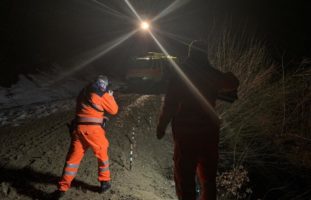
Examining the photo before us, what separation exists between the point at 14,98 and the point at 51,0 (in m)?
11.1

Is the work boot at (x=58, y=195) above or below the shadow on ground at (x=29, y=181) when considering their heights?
below

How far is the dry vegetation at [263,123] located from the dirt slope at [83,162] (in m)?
1.99

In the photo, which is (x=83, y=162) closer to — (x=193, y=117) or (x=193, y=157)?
(x=193, y=157)

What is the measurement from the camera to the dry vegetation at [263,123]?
8.24m

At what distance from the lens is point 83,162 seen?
5.99m

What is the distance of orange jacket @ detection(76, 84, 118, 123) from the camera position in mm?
4344

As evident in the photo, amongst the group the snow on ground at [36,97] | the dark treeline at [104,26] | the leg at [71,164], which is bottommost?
the leg at [71,164]

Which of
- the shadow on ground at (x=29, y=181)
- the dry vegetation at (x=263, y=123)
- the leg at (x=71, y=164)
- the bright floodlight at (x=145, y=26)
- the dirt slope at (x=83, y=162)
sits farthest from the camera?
the bright floodlight at (x=145, y=26)

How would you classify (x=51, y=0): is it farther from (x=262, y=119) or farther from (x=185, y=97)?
(x=185, y=97)

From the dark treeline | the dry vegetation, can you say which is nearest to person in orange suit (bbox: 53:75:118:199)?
the dry vegetation

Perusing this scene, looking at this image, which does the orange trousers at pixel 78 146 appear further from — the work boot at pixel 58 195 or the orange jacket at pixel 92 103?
the orange jacket at pixel 92 103

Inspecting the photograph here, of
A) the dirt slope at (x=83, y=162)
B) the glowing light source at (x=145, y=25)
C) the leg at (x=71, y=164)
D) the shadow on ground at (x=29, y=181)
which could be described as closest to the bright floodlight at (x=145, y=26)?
the glowing light source at (x=145, y=25)

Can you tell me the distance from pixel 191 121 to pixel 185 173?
1.98ft

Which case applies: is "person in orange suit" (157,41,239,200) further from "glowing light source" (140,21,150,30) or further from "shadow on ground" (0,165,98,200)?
"glowing light source" (140,21,150,30)
